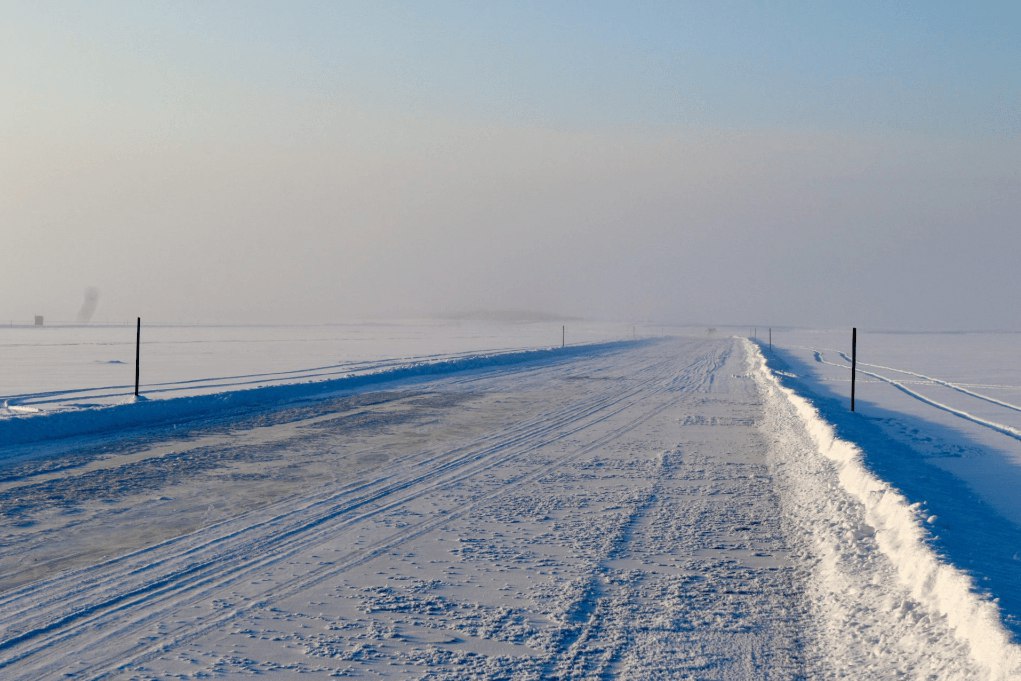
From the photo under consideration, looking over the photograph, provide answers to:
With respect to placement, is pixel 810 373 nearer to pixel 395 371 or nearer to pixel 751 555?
pixel 395 371

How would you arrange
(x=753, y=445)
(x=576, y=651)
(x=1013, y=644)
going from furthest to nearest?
(x=753, y=445) < (x=576, y=651) < (x=1013, y=644)

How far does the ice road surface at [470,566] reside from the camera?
4375 mm

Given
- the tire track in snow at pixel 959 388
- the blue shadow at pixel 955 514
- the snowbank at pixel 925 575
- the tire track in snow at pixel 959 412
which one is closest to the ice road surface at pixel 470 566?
the snowbank at pixel 925 575

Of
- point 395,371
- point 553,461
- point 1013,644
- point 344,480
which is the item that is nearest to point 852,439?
point 553,461

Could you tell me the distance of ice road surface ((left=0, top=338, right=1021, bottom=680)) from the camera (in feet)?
14.4

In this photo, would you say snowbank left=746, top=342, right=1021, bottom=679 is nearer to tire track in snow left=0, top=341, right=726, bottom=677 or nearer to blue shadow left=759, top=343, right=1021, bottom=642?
blue shadow left=759, top=343, right=1021, bottom=642

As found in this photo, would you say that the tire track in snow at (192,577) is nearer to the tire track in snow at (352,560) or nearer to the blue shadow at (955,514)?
the tire track in snow at (352,560)

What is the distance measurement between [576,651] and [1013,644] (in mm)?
2100

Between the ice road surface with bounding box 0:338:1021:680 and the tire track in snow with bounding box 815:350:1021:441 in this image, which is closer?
the ice road surface with bounding box 0:338:1021:680

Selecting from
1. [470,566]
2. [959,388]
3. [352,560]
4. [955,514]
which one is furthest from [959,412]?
[352,560]

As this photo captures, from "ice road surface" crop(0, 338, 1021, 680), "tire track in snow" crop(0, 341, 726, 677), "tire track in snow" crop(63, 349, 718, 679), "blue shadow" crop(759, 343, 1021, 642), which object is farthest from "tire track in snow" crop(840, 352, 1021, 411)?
"tire track in snow" crop(0, 341, 726, 677)

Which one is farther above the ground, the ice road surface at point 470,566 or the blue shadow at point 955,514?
the blue shadow at point 955,514

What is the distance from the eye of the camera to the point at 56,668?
164 inches

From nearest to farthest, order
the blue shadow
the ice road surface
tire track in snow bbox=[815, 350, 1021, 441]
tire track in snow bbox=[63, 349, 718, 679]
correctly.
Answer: the ice road surface < tire track in snow bbox=[63, 349, 718, 679] < the blue shadow < tire track in snow bbox=[815, 350, 1021, 441]
